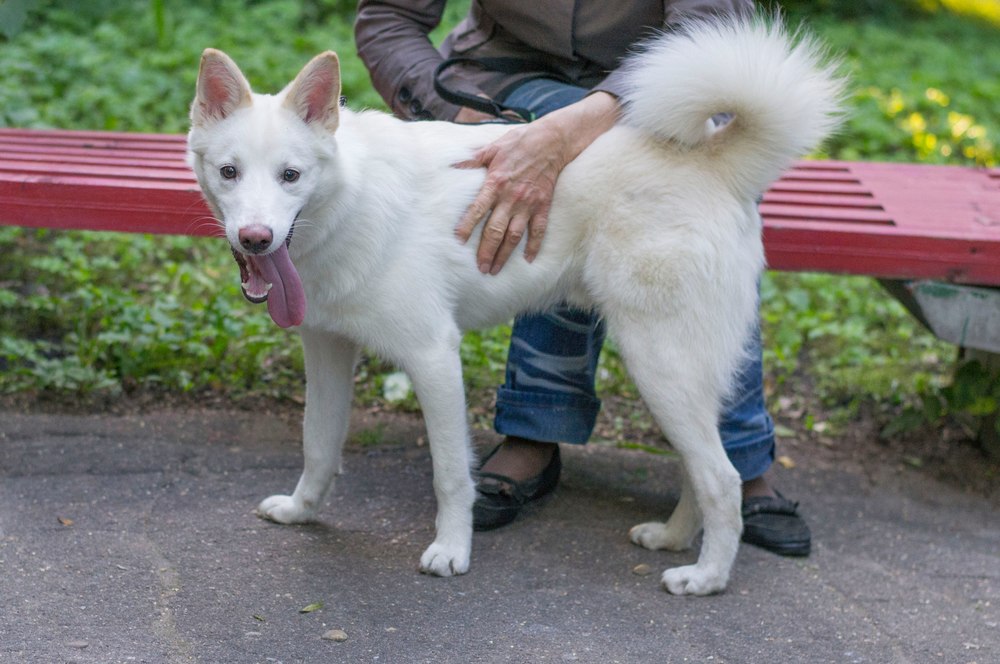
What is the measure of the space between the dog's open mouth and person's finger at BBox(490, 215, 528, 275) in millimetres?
470

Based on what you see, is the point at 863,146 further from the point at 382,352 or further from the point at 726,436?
the point at 382,352

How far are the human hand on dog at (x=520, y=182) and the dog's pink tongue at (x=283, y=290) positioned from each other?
415mm

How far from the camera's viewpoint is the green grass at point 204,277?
3721 millimetres

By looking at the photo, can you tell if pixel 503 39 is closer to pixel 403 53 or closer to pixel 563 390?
pixel 403 53

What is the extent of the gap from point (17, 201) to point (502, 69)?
138 centimetres

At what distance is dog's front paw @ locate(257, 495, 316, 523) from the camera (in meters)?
2.87

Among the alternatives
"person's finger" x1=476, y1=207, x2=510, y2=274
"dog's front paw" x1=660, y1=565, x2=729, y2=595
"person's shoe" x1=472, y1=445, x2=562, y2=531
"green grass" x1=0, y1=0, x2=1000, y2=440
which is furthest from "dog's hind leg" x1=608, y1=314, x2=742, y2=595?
"green grass" x1=0, y1=0, x2=1000, y2=440

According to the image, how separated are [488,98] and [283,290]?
2.94 ft

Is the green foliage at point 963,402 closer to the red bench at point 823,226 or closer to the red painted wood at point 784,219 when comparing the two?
the red bench at point 823,226

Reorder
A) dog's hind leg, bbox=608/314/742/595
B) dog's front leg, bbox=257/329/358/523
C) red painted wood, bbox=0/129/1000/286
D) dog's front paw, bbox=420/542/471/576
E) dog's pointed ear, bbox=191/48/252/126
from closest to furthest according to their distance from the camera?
dog's pointed ear, bbox=191/48/252/126 → dog's hind leg, bbox=608/314/742/595 → dog's front paw, bbox=420/542/471/576 → dog's front leg, bbox=257/329/358/523 → red painted wood, bbox=0/129/1000/286

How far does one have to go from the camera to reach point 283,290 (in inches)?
94.4

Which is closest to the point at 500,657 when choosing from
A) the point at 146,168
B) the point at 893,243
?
the point at 893,243

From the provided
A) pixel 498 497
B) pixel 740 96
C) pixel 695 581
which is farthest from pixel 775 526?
pixel 740 96

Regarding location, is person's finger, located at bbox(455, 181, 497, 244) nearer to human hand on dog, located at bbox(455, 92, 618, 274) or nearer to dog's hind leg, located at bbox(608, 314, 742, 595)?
human hand on dog, located at bbox(455, 92, 618, 274)
